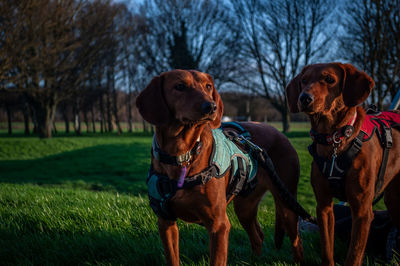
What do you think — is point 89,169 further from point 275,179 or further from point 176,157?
point 176,157

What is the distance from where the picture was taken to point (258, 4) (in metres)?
23.9

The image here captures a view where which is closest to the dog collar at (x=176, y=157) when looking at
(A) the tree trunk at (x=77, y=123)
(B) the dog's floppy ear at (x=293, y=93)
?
(B) the dog's floppy ear at (x=293, y=93)

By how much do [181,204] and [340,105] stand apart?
1.62m

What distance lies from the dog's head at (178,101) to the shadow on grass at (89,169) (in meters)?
6.43

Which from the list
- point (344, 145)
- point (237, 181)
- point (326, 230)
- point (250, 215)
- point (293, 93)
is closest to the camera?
point (344, 145)

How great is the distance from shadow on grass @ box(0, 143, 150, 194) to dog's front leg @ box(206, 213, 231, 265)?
21.1 feet

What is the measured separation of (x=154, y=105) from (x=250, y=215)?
1897mm

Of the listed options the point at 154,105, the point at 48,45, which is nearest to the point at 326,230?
the point at 154,105

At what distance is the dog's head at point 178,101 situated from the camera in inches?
82.7

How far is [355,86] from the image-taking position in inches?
97.8

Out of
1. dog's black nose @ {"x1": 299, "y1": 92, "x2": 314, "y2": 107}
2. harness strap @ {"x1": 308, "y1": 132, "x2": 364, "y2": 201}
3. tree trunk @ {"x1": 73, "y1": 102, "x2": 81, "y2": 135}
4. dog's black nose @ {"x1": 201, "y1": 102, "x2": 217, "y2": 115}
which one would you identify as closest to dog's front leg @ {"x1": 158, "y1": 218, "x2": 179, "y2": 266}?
dog's black nose @ {"x1": 201, "y1": 102, "x2": 217, "y2": 115}

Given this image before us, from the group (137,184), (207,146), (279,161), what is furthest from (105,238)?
(137,184)

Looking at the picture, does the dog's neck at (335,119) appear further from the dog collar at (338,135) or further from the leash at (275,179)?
the leash at (275,179)

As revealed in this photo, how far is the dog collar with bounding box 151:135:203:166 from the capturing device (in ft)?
7.09
